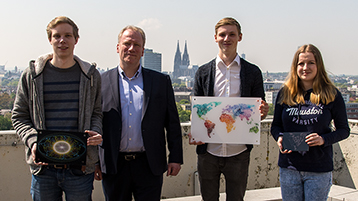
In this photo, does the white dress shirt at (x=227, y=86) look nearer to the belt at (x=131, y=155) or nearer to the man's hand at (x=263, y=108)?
the man's hand at (x=263, y=108)

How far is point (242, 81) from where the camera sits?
317 cm

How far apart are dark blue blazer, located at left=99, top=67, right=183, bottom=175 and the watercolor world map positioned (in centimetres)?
37

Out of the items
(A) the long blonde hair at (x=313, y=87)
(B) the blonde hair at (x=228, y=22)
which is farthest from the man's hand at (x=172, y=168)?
(B) the blonde hair at (x=228, y=22)

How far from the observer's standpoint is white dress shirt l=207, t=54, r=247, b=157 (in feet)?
10.5

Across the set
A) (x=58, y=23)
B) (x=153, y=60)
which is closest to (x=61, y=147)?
(x=58, y=23)

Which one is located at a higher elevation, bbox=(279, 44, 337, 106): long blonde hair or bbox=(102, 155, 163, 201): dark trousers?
bbox=(279, 44, 337, 106): long blonde hair

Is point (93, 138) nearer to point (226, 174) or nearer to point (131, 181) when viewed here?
point (131, 181)

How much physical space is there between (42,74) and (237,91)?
5.99ft

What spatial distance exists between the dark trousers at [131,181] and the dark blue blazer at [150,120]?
0.21 feet

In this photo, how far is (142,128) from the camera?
2.79 m

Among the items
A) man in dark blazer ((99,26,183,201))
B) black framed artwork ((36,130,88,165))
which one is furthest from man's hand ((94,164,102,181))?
black framed artwork ((36,130,88,165))

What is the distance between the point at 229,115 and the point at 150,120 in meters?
0.88

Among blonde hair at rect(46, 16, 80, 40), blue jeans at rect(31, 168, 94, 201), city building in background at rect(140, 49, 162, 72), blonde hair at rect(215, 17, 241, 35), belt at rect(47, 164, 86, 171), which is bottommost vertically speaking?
blue jeans at rect(31, 168, 94, 201)

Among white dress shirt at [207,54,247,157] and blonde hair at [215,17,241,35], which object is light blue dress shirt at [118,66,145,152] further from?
blonde hair at [215,17,241,35]
